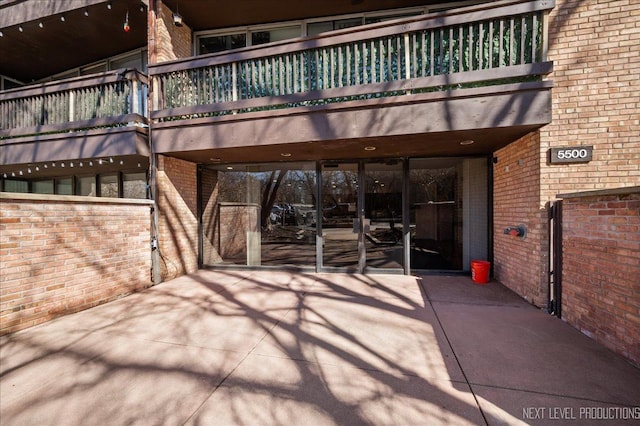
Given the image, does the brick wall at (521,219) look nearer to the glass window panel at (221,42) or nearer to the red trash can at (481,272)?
the red trash can at (481,272)

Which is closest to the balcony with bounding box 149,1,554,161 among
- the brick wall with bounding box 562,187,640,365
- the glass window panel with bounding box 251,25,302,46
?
the brick wall with bounding box 562,187,640,365

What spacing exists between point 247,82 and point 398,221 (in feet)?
14.1

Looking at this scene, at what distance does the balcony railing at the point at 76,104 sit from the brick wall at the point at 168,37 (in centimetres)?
75

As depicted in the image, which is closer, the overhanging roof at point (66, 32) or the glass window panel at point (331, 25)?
the overhanging roof at point (66, 32)

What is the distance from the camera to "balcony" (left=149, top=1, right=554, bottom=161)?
12.8 ft

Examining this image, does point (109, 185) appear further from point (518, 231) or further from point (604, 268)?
point (604, 268)

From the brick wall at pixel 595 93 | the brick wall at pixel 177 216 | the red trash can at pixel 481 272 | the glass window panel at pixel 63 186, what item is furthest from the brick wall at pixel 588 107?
the glass window panel at pixel 63 186

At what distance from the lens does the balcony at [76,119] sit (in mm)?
5375

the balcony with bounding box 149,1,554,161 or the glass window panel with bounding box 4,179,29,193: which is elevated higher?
the balcony with bounding box 149,1,554,161

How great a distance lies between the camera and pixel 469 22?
4066 mm

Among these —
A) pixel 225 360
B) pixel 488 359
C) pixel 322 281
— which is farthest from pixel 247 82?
pixel 488 359

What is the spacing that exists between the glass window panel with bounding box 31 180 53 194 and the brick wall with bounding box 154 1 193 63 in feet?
21.3

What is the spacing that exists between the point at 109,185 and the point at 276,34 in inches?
249

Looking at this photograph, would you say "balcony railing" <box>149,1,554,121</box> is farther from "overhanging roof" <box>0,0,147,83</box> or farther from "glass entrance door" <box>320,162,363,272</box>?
"overhanging roof" <box>0,0,147,83</box>
